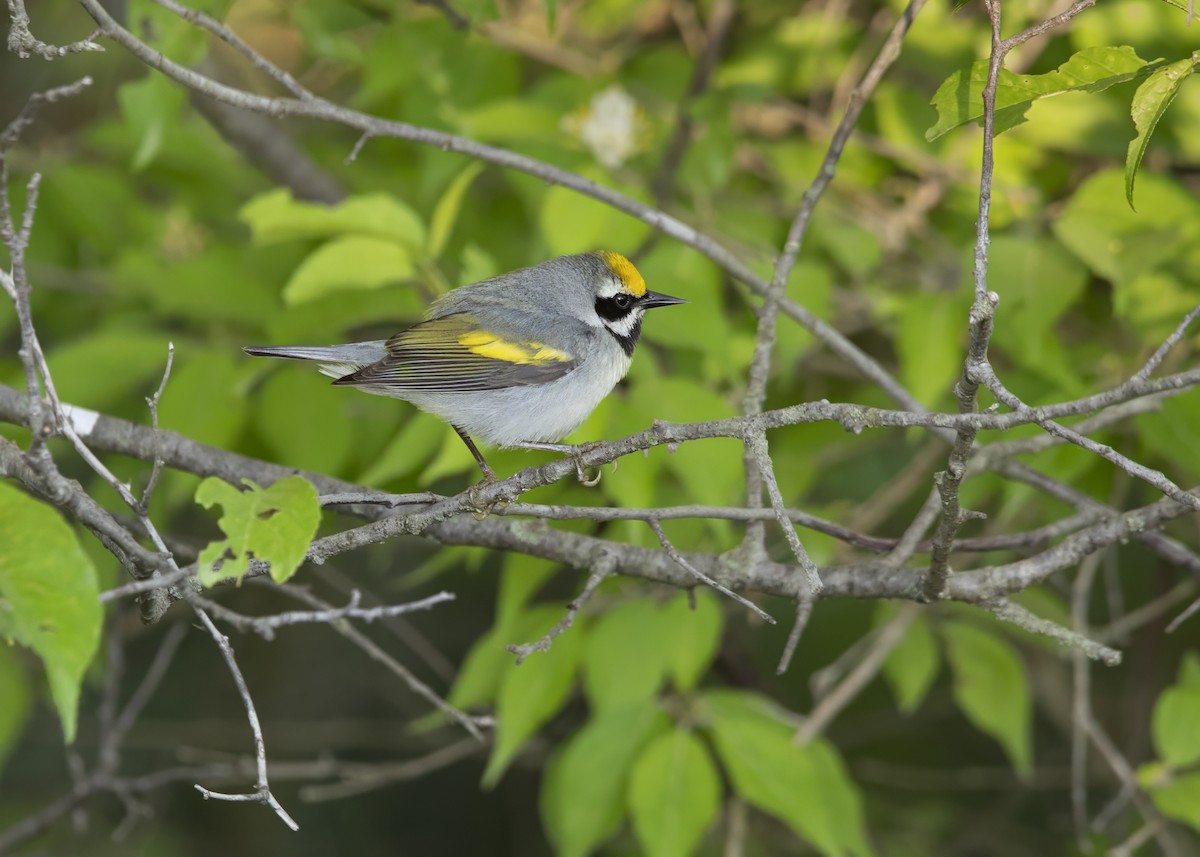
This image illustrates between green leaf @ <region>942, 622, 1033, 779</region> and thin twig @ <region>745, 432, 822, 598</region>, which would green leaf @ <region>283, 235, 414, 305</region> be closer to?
thin twig @ <region>745, 432, 822, 598</region>

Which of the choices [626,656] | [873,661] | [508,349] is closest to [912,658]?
[873,661]

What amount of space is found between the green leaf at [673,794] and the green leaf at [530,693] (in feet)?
1.02

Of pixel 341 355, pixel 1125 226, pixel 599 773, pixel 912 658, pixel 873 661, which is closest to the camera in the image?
pixel 599 773

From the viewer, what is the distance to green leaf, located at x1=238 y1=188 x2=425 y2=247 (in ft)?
10.6

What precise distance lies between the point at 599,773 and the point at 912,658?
1.15 metres

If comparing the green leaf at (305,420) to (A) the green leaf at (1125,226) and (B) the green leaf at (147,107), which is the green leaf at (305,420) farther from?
(A) the green leaf at (1125,226)

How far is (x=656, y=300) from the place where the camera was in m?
3.52

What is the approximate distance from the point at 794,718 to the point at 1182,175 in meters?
2.53

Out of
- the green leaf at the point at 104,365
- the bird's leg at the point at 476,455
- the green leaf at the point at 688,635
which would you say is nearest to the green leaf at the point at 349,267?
the bird's leg at the point at 476,455

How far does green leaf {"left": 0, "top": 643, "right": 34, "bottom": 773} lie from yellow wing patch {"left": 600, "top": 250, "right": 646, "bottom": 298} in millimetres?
2326

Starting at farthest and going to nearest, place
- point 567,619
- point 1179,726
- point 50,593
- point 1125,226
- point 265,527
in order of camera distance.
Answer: point 1125,226
point 1179,726
point 567,619
point 265,527
point 50,593

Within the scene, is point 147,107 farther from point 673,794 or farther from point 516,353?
point 673,794

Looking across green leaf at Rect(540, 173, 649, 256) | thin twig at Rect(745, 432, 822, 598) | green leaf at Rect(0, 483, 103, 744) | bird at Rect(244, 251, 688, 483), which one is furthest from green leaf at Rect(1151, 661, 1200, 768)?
green leaf at Rect(0, 483, 103, 744)

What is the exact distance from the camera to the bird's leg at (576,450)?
258 centimetres
